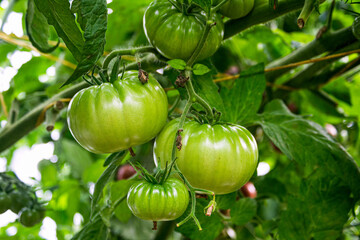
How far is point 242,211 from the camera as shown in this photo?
2.66ft

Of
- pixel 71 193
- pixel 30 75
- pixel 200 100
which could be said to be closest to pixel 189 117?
pixel 200 100

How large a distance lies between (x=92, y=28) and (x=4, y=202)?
0.64m

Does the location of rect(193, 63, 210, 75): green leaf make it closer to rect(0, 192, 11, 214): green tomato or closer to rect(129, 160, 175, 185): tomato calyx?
rect(129, 160, 175, 185): tomato calyx

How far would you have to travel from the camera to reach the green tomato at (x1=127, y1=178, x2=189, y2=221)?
1.45 feet

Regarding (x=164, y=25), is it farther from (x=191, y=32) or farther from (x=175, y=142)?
(x=175, y=142)

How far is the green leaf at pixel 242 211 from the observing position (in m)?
0.81

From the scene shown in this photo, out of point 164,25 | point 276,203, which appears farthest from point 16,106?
point 276,203

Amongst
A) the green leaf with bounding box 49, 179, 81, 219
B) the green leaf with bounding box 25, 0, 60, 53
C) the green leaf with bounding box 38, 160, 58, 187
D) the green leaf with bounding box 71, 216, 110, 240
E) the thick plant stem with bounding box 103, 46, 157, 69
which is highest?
the green leaf with bounding box 25, 0, 60, 53

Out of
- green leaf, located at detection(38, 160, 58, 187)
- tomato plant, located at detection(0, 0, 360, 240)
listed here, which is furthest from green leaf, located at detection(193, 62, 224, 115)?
green leaf, located at detection(38, 160, 58, 187)

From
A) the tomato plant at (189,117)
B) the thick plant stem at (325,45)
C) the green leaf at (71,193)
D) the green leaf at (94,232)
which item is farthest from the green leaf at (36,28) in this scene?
the green leaf at (71,193)

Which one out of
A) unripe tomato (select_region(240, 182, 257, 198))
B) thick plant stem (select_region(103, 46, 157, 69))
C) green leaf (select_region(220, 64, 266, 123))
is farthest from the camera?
unripe tomato (select_region(240, 182, 257, 198))

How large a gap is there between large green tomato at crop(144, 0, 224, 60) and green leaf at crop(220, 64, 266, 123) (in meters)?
0.19

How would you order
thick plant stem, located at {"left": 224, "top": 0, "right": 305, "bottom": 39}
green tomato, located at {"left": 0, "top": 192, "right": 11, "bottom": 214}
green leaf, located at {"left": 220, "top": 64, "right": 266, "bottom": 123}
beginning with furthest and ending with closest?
green tomato, located at {"left": 0, "top": 192, "right": 11, "bottom": 214} → green leaf, located at {"left": 220, "top": 64, "right": 266, "bottom": 123} → thick plant stem, located at {"left": 224, "top": 0, "right": 305, "bottom": 39}

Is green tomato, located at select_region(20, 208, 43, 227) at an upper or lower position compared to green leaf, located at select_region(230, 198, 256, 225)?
lower
